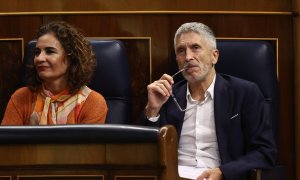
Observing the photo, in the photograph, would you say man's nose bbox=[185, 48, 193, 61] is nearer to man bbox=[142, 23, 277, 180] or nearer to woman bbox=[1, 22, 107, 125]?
man bbox=[142, 23, 277, 180]

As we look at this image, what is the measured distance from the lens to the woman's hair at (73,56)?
173 centimetres

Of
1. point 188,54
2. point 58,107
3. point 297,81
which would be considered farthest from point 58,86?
point 297,81

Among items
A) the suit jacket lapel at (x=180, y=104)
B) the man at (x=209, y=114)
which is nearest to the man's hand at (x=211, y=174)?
the man at (x=209, y=114)

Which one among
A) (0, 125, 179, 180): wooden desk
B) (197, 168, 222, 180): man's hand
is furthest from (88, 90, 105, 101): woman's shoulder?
(0, 125, 179, 180): wooden desk

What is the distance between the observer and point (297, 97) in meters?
1.97

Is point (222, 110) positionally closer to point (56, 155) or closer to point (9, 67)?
point (9, 67)

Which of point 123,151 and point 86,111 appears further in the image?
point 86,111

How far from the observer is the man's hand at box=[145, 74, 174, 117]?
1.63 meters

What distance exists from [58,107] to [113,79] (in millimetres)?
175

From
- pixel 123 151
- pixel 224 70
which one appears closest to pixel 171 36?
pixel 224 70

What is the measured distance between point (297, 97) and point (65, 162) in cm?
127

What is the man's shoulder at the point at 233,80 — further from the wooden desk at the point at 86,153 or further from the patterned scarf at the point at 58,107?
the wooden desk at the point at 86,153

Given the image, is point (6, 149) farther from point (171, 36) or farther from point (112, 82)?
point (171, 36)

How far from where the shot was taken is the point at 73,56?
5.77 feet
